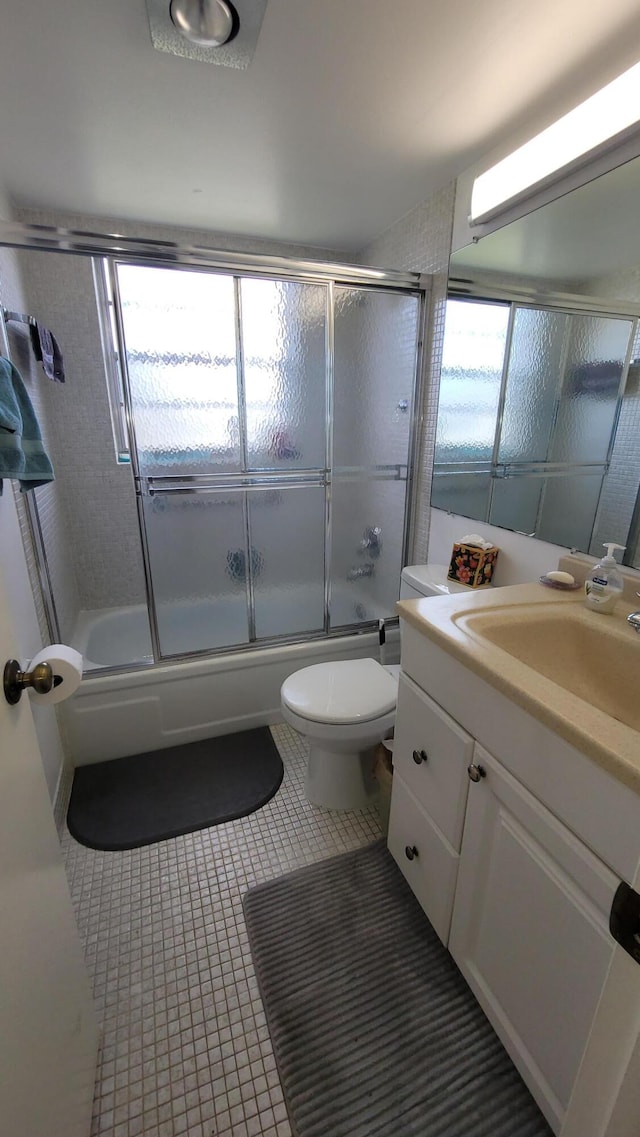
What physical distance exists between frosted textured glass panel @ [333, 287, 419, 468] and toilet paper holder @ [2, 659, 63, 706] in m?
1.60

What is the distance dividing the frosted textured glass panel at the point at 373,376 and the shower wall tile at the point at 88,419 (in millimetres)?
859

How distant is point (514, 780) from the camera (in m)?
0.89

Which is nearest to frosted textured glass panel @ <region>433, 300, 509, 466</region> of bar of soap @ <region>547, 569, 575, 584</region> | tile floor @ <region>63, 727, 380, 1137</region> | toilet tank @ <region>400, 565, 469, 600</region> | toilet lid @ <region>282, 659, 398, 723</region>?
toilet tank @ <region>400, 565, 469, 600</region>

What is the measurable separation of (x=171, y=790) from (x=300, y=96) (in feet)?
7.75

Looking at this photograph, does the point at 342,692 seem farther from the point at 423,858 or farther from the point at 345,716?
the point at 423,858

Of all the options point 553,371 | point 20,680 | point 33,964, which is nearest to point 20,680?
point 20,680

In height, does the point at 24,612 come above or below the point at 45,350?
below

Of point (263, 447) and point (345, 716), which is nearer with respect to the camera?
point (345, 716)

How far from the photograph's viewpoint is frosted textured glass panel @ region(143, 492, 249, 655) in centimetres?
190

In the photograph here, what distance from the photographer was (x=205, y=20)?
3.46 ft

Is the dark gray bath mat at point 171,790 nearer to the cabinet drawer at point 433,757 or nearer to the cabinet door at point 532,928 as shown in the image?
the cabinet drawer at point 433,757

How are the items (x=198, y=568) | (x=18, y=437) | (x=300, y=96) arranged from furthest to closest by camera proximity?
1. (x=198, y=568)
2. (x=300, y=96)
3. (x=18, y=437)

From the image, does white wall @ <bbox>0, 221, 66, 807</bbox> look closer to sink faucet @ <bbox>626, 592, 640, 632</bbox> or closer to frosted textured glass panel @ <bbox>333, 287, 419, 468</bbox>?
frosted textured glass panel @ <bbox>333, 287, 419, 468</bbox>

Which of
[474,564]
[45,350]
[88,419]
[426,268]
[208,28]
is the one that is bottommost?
[474,564]
